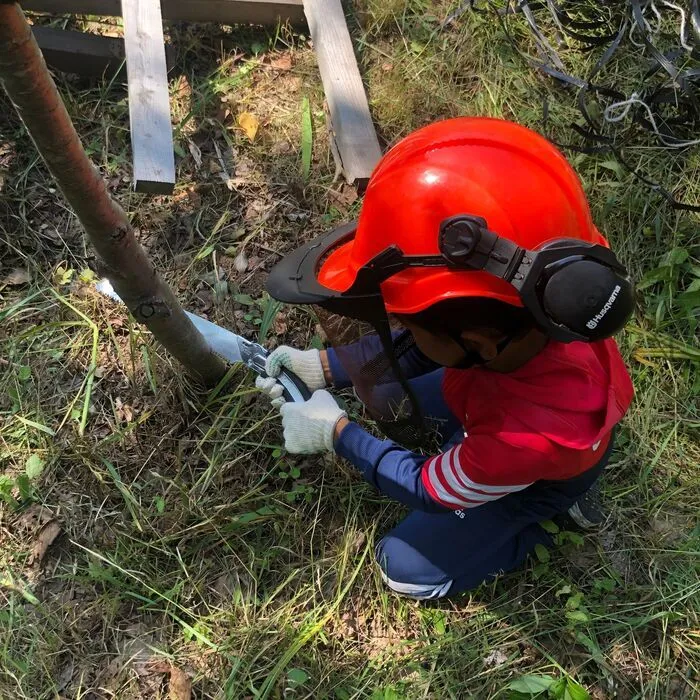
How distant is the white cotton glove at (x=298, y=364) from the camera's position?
214 cm

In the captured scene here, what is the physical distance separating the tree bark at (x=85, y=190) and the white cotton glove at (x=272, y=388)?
0.68 feet

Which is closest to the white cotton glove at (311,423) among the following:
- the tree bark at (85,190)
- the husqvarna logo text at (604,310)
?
the tree bark at (85,190)

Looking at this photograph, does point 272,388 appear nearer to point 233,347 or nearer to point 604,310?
point 233,347

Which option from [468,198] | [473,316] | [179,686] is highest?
[468,198]

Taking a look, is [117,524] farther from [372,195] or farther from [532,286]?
[532,286]

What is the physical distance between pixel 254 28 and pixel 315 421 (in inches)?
75.3

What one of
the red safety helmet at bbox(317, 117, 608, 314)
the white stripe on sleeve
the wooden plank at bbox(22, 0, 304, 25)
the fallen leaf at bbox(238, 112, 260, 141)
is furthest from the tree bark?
the wooden plank at bbox(22, 0, 304, 25)

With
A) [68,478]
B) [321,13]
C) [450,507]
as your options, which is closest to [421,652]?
[450,507]

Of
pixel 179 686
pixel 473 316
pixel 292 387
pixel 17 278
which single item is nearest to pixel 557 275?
pixel 473 316

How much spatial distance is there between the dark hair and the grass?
91 centimetres

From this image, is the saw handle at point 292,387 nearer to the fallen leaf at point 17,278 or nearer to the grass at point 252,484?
the grass at point 252,484

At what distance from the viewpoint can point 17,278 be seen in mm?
2365

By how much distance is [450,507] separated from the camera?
168 centimetres

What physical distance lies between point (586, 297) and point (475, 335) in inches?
11.1
